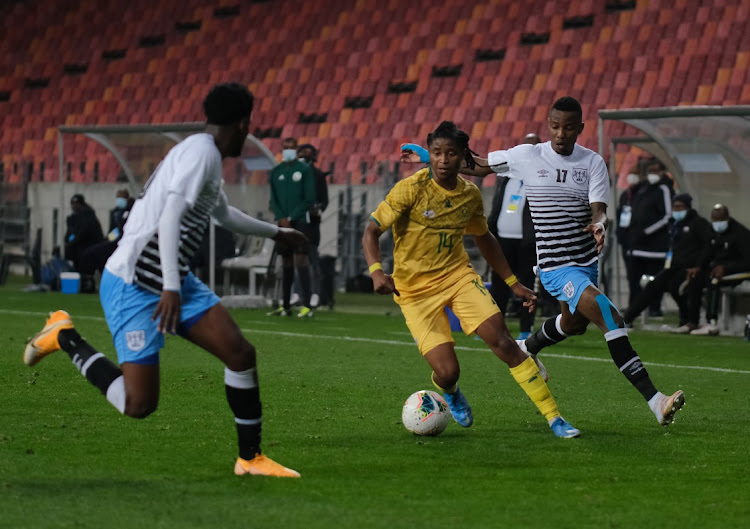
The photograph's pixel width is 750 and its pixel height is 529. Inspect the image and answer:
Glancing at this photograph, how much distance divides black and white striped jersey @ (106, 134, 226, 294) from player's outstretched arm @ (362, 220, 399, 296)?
→ 3.85 ft

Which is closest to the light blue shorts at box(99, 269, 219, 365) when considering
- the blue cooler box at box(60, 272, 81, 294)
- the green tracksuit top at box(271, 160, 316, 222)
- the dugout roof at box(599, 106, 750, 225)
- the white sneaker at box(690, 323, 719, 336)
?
the dugout roof at box(599, 106, 750, 225)

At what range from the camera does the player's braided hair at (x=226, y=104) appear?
5168mm

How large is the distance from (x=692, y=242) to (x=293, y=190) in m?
4.61

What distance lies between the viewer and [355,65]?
1043 inches

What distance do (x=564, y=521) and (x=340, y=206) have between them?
53.9 ft

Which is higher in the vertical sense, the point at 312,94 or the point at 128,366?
the point at 312,94

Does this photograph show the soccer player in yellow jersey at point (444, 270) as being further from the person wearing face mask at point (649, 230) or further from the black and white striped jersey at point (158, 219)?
the person wearing face mask at point (649, 230)

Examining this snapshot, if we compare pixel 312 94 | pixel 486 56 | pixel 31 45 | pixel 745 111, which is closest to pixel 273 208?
pixel 745 111

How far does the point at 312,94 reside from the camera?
26.8 metres

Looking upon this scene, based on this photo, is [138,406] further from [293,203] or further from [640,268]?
[640,268]

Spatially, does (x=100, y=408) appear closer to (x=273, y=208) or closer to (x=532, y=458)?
(x=532, y=458)

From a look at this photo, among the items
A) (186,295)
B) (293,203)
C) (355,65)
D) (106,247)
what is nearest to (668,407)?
(186,295)

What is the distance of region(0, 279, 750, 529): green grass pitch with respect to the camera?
4723 millimetres

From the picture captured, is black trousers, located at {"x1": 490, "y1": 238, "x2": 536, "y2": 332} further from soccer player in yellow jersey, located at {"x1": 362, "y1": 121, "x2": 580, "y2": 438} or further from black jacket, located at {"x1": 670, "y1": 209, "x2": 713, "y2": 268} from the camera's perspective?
soccer player in yellow jersey, located at {"x1": 362, "y1": 121, "x2": 580, "y2": 438}
